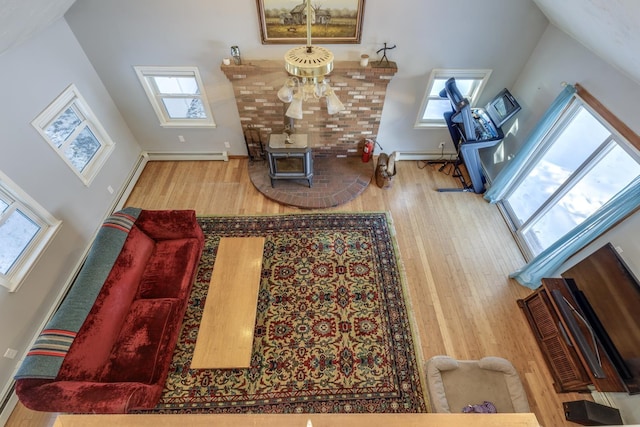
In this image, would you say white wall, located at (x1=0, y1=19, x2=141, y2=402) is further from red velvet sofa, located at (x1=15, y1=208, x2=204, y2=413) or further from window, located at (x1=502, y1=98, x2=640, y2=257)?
window, located at (x1=502, y1=98, x2=640, y2=257)

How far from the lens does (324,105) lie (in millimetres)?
4633

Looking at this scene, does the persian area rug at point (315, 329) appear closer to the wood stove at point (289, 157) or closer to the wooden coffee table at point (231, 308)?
the wooden coffee table at point (231, 308)

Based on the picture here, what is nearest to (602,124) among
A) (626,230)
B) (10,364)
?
(626,230)

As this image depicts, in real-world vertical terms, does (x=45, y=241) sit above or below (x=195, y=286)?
above

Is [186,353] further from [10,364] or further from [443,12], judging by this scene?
[443,12]

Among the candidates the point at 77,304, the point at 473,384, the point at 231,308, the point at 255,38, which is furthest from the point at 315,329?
the point at 255,38

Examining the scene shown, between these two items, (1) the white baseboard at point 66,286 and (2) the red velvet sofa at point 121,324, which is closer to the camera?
(2) the red velvet sofa at point 121,324

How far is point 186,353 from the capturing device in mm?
3283

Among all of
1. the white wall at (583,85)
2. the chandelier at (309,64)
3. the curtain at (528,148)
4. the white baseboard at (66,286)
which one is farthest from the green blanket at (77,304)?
the white wall at (583,85)

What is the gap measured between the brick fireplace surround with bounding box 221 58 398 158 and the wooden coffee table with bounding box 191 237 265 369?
6.86 feet

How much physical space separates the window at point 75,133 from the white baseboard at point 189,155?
85cm

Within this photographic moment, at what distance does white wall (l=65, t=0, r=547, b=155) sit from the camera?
3680mm

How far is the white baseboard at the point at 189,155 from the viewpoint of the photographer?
5299mm

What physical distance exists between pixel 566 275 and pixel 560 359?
2.91 ft
